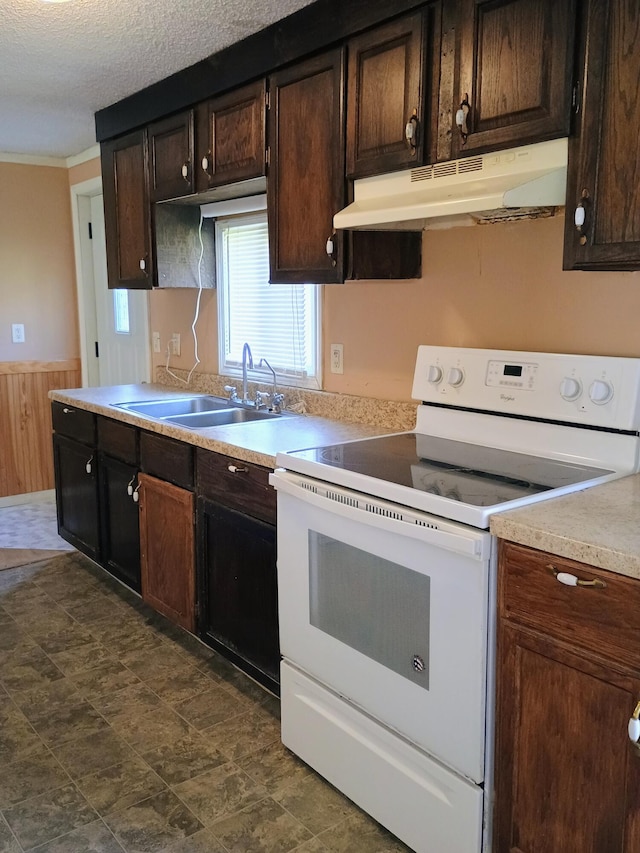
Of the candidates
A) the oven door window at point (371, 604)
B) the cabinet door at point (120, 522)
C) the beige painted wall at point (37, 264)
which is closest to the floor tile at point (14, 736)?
the cabinet door at point (120, 522)

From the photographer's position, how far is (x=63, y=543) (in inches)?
163

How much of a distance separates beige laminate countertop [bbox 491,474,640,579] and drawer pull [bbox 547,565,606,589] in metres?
0.03

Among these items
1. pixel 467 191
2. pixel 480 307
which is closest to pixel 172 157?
pixel 480 307

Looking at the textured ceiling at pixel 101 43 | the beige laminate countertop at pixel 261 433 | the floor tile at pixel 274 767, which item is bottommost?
the floor tile at pixel 274 767

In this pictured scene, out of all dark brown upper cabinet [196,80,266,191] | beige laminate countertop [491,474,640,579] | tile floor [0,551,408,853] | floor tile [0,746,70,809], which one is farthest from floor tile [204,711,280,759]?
dark brown upper cabinet [196,80,266,191]

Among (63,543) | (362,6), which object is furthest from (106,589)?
(362,6)

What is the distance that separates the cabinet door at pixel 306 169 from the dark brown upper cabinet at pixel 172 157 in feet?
1.89

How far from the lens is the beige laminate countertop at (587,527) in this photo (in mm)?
1295

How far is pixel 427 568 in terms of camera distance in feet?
5.32

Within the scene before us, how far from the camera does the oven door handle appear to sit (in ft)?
4.91

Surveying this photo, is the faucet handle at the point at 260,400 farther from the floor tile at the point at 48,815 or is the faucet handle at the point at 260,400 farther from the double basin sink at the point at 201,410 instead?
the floor tile at the point at 48,815

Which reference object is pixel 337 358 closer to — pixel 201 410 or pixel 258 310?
pixel 258 310

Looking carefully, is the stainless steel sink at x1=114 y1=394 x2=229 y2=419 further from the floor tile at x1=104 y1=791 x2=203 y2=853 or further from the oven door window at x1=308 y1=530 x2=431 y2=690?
the floor tile at x1=104 y1=791 x2=203 y2=853

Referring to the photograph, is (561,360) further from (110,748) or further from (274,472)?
(110,748)
